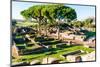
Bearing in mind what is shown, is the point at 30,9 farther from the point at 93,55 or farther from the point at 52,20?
the point at 93,55

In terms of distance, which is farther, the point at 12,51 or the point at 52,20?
the point at 52,20

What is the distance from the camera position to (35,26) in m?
2.37

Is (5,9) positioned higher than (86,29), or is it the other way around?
(5,9)

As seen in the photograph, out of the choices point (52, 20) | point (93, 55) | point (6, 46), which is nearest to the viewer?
point (6, 46)

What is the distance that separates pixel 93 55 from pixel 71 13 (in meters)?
0.58

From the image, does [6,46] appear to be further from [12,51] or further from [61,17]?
[61,17]

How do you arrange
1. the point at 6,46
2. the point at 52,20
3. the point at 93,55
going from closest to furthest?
the point at 6,46 → the point at 52,20 → the point at 93,55

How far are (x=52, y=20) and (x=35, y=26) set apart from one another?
21cm

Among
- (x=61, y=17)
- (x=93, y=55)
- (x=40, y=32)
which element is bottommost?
(x=93, y=55)

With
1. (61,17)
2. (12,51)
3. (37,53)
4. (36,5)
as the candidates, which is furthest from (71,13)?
(12,51)

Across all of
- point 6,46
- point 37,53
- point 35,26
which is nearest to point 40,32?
point 35,26

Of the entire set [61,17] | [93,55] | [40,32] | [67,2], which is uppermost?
[67,2]

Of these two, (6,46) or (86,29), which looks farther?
(86,29)

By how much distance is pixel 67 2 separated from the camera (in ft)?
8.20
